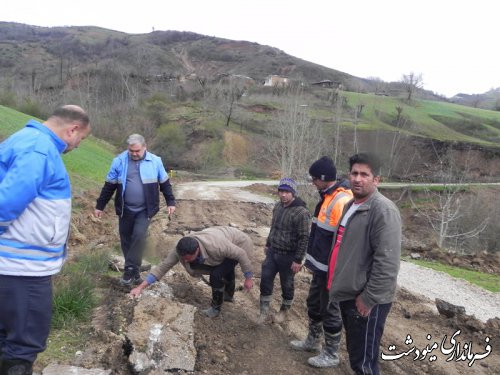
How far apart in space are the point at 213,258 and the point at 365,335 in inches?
78.0

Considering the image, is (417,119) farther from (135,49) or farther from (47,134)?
(135,49)

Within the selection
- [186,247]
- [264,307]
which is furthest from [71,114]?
[264,307]

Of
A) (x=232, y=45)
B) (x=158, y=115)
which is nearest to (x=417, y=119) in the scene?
(x=158, y=115)

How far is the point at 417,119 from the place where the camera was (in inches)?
2495

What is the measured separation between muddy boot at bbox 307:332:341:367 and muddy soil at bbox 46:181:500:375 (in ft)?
0.22

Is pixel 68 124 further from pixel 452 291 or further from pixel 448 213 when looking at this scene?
pixel 448 213

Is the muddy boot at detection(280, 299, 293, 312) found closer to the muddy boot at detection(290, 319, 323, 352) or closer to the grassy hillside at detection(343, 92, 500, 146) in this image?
the muddy boot at detection(290, 319, 323, 352)

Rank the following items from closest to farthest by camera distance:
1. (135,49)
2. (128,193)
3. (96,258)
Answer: (128,193), (96,258), (135,49)

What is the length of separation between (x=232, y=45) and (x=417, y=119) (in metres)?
116

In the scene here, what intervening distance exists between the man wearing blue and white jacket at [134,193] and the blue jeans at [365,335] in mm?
2951

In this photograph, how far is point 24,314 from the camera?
264cm

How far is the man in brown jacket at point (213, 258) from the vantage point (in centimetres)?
455

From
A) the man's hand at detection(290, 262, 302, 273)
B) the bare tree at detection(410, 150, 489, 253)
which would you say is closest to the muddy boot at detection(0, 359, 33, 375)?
the man's hand at detection(290, 262, 302, 273)

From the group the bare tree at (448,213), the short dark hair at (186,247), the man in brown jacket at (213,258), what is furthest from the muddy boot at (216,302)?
the bare tree at (448,213)
